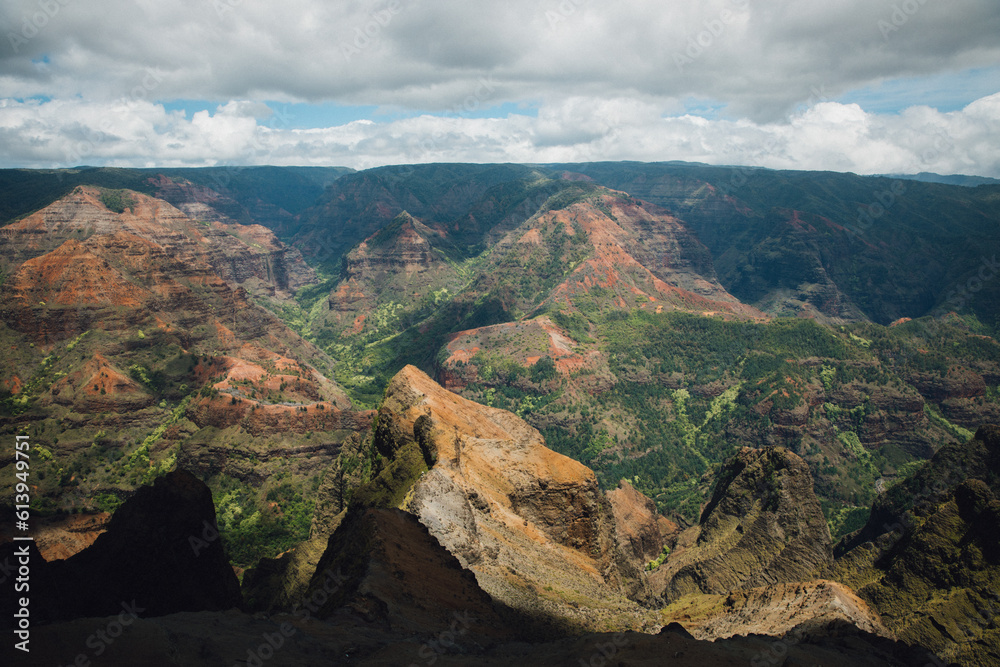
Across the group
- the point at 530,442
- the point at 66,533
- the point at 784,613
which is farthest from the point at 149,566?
the point at 66,533

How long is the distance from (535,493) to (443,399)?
47.5 ft

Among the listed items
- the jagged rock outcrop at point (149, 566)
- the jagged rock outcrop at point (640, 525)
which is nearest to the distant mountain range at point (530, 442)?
the jagged rock outcrop at point (640, 525)

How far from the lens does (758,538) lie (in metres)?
54.9

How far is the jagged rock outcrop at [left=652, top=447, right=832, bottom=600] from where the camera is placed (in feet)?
170

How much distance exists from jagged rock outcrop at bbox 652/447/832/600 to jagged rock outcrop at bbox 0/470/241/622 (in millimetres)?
43323

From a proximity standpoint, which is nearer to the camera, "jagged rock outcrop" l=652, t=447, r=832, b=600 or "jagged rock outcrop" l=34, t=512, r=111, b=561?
"jagged rock outcrop" l=652, t=447, r=832, b=600

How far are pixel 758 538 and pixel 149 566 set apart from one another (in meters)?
54.9

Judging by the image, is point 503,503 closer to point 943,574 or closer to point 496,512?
point 496,512

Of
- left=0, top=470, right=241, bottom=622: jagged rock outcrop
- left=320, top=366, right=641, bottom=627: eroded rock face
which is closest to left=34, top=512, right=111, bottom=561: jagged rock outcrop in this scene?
left=0, top=470, right=241, bottom=622: jagged rock outcrop

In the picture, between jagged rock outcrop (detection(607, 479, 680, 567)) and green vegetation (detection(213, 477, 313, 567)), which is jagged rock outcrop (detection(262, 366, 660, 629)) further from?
green vegetation (detection(213, 477, 313, 567))

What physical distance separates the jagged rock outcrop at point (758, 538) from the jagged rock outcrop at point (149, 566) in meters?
43.3

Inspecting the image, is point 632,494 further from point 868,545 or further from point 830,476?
point 830,476

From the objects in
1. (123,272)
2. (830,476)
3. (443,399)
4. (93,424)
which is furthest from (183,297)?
(830,476)

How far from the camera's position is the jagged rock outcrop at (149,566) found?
1183 inches
